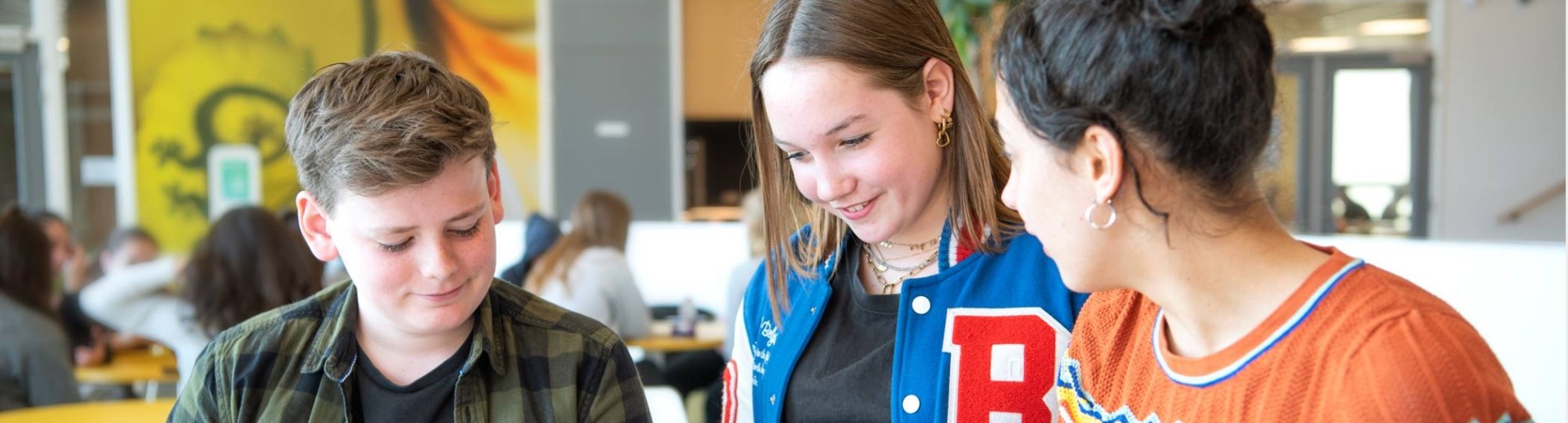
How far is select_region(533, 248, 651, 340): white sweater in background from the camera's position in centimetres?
421

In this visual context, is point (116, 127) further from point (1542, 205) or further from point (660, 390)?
point (1542, 205)

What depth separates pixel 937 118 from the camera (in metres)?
1.35

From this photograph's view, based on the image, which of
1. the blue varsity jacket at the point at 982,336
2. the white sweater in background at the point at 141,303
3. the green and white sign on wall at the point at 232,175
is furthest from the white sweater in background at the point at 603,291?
the green and white sign on wall at the point at 232,175

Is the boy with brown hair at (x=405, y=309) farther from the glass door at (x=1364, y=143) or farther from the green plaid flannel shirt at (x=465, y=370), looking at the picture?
the glass door at (x=1364, y=143)

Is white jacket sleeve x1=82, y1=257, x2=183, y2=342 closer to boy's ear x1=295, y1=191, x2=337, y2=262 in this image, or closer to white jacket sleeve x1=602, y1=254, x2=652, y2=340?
white jacket sleeve x1=602, y1=254, x2=652, y2=340

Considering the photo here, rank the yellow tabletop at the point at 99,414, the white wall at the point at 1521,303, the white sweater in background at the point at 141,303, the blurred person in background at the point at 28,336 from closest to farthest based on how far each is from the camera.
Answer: the yellow tabletop at the point at 99,414 → the white wall at the point at 1521,303 → the blurred person in background at the point at 28,336 → the white sweater in background at the point at 141,303

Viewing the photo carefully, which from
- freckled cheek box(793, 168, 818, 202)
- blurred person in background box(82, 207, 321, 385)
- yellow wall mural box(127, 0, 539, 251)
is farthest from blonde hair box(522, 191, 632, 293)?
freckled cheek box(793, 168, 818, 202)

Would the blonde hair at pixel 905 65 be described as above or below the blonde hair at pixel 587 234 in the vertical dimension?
above

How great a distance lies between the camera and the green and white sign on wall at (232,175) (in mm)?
7109

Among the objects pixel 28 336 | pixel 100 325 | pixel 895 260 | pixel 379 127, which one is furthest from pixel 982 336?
pixel 100 325

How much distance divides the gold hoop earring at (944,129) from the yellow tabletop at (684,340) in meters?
3.13

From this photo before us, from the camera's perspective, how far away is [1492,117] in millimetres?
7176

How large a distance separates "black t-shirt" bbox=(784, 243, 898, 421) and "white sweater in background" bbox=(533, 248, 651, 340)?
9.25 ft

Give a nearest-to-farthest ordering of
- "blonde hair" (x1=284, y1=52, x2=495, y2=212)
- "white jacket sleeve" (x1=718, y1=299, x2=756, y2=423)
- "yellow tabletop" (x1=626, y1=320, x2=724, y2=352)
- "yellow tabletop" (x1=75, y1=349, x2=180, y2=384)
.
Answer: "blonde hair" (x1=284, y1=52, x2=495, y2=212), "white jacket sleeve" (x1=718, y1=299, x2=756, y2=423), "yellow tabletop" (x1=75, y1=349, x2=180, y2=384), "yellow tabletop" (x1=626, y1=320, x2=724, y2=352)
